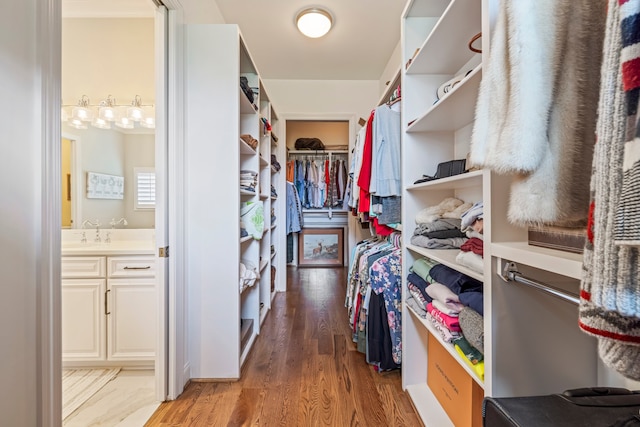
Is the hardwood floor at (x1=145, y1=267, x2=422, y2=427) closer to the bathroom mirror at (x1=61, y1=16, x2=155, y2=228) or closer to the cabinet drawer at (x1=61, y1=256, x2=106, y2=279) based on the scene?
the cabinet drawer at (x1=61, y1=256, x2=106, y2=279)

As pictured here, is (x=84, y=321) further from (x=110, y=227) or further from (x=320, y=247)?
(x=320, y=247)

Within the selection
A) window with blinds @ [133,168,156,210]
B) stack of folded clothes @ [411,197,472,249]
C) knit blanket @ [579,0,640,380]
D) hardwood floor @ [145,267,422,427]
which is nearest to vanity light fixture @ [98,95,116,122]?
window with blinds @ [133,168,156,210]

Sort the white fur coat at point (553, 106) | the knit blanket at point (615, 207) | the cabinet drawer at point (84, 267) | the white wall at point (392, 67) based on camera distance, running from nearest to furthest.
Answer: the knit blanket at point (615, 207) → the white fur coat at point (553, 106) → the cabinet drawer at point (84, 267) → the white wall at point (392, 67)

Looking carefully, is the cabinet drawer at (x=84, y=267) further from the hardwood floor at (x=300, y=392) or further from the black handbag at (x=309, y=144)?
the black handbag at (x=309, y=144)

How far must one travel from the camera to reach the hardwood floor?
1359 mm

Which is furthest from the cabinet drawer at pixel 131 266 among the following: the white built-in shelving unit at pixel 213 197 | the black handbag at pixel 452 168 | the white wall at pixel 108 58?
the black handbag at pixel 452 168

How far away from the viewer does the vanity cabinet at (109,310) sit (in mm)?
1762

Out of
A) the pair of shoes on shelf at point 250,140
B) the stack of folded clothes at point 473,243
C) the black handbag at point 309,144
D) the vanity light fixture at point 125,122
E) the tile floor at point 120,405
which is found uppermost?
the black handbag at point 309,144

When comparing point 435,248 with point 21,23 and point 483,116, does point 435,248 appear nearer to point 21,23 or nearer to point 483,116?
point 483,116

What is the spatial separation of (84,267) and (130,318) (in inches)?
17.5

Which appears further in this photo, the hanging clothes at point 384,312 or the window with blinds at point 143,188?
the window with blinds at point 143,188

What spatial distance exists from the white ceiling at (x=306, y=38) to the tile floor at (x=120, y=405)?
2370 millimetres

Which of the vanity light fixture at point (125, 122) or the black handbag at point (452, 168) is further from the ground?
the vanity light fixture at point (125, 122)

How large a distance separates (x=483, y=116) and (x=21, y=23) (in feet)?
4.03
